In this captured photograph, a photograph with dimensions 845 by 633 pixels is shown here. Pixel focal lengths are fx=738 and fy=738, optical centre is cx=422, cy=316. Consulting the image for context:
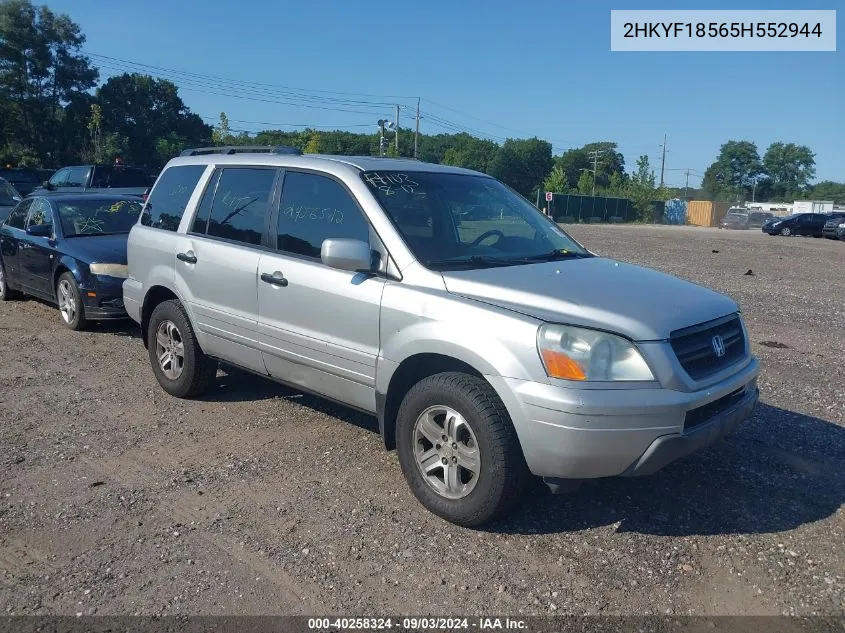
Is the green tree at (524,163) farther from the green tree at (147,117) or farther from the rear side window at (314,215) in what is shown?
the rear side window at (314,215)

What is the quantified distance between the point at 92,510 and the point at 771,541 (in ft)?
11.9

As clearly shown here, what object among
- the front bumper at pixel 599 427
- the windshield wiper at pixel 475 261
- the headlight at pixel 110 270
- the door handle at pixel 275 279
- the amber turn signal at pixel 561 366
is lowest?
the front bumper at pixel 599 427

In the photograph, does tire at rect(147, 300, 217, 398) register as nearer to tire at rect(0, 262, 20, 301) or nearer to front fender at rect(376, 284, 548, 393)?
front fender at rect(376, 284, 548, 393)

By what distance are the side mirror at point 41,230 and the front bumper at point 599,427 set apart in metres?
7.41

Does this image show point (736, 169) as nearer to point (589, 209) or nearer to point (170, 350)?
point (589, 209)

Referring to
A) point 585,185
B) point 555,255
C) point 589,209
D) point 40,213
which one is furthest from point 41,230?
point 585,185

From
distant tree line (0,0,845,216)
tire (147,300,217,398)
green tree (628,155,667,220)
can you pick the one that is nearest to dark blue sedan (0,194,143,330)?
tire (147,300,217,398)

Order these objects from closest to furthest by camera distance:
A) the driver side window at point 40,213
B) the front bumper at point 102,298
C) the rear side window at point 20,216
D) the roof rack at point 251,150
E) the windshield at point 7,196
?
the roof rack at point 251,150 → the front bumper at point 102,298 → the driver side window at point 40,213 → the rear side window at point 20,216 → the windshield at point 7,196

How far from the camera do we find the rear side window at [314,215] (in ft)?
14.9

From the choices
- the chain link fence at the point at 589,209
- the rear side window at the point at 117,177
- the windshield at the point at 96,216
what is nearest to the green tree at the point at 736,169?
the chain link fence at the point at 589,209

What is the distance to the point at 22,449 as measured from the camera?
195 inches

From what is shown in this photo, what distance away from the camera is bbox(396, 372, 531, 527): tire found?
3.64m

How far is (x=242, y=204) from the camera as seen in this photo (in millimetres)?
5316

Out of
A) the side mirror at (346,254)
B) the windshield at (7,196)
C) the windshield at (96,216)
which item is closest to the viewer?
the side mirror at (346,254)
